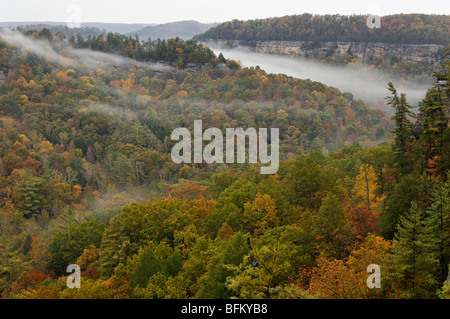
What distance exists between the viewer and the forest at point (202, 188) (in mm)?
22531

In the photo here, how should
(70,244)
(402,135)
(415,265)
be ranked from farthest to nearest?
(70,244) → (402,135) → (415,265)

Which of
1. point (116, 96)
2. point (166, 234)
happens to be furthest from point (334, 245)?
point (116, 96)

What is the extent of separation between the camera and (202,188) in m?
63.2

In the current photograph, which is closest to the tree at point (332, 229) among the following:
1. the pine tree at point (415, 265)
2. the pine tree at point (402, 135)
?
the pine tree at point (415, 265)

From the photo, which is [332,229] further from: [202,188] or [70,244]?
[202,188]

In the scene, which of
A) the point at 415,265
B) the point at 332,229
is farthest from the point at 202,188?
the point at 415,265

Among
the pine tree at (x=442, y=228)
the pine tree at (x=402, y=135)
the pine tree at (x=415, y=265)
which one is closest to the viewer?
the pine tree at (x=415, y=265)

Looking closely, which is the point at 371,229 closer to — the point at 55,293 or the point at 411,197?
the point at 411,197

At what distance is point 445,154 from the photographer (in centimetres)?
3006

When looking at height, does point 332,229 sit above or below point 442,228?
below

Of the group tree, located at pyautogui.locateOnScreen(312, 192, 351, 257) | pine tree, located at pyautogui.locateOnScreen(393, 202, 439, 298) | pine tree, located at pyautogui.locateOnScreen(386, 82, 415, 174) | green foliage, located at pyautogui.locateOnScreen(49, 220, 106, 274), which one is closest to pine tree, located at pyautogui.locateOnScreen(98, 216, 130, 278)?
green foliage, located at pyautogui.locateOnScreen(49, 220, 106, 274)

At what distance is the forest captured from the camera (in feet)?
73.9

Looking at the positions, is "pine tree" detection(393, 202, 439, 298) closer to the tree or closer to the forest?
the forest

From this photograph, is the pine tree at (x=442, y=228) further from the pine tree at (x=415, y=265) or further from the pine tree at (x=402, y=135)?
the pine tree at (x=402, y=135)
